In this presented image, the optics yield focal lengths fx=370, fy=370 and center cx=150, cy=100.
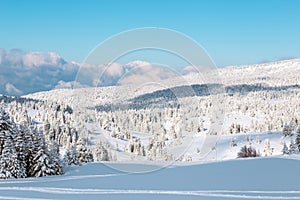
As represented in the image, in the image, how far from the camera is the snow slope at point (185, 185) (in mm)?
14422

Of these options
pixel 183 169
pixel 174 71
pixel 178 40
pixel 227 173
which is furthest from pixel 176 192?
pixel 183 169

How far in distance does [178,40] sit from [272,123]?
516 ft

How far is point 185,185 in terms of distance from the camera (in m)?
17.8

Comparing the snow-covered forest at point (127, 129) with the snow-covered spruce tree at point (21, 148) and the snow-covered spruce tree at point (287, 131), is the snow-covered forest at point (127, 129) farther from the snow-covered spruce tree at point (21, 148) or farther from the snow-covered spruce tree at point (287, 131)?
the snow-covered spruce tree at point (287, 131)

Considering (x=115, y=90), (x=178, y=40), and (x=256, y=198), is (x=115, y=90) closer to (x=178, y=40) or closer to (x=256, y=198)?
(x=178, y=40)

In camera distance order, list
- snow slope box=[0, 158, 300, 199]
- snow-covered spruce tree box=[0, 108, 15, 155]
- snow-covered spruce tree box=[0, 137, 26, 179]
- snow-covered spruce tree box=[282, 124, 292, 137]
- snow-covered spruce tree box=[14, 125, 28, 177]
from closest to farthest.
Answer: snow slope box=[0, 158, 300, 199] < snow-covered spruce tree box=[0, 137, 26, 179] < snow-covered spruce tree box=[0, 108, 15, 155] < snow-covered spruce tree box=[14, 125, 28, 177] < snow-covered spruce tree box=[282, 124, 292, 137]

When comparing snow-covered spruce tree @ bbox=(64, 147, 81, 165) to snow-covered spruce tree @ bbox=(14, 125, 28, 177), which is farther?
snow-covered spruce tree @ bbox=(64, 147, 81, 165)

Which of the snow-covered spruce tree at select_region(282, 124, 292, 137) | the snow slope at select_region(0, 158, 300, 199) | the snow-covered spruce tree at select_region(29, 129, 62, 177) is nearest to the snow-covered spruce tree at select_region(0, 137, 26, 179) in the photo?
the snow-covered spruce tree at select_region(29, 129, 62, 177)

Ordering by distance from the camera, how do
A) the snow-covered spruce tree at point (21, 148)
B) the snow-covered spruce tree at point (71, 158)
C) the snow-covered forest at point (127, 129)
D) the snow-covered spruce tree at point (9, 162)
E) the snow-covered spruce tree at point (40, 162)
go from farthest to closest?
the snow-covered spruce tree at point (71, 158) < the snow-covered spruce tree at point (40, 162) < the snow-covered spruce tree at point (21, 148) < the snow-covered spruce tree at point (9, 162) < the snow-covered forest at point (127, 129)

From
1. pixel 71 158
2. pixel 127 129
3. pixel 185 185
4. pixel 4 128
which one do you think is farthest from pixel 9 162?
pixel 185 185

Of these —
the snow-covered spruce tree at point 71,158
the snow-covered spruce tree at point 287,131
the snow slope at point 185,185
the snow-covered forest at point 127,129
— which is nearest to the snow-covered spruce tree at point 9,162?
the snow-covered forest at point 127,129

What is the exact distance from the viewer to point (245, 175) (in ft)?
69.1

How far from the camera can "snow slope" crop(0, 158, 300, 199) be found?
47.3 ft

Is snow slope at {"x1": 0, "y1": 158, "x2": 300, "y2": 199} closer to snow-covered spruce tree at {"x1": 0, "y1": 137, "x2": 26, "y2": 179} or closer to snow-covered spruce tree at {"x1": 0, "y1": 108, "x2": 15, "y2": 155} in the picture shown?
snow-covered spruce tree at {"x1": 0, "y1": 137, "x2": 26, "y2": 179}
